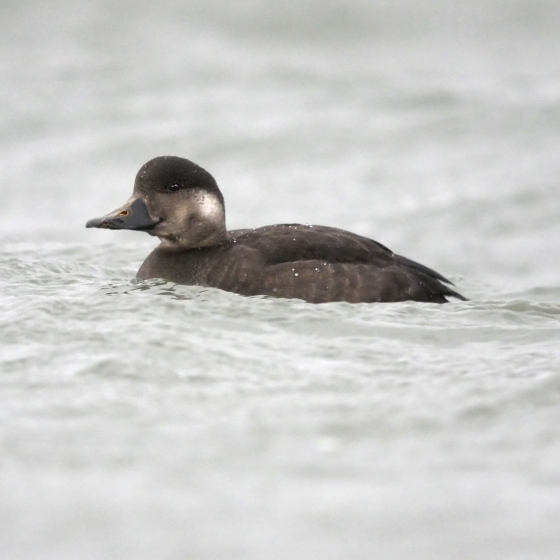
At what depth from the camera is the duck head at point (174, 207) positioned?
6.12 m

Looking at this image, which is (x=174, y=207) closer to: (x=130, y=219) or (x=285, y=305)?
(x=130, y=219)

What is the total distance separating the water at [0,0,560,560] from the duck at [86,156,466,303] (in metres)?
0.17

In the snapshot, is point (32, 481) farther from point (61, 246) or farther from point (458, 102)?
point (458, 102)

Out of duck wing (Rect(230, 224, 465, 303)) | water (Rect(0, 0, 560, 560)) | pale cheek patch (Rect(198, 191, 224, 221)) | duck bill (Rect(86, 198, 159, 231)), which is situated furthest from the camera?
pale cheek patch (Rect(198, 191, 224, 221))

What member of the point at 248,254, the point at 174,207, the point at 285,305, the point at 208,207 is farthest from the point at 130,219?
the point at 285,305

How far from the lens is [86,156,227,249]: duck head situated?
6.12 metres

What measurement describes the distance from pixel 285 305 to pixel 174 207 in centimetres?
106

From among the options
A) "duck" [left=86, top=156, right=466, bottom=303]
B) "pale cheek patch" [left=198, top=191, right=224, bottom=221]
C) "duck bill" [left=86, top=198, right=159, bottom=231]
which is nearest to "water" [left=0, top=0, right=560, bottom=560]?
"duck" [left=86, top=156, right=466, bottom=303]

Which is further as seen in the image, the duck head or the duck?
the duck head

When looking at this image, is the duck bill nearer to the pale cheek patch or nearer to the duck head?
the duck head

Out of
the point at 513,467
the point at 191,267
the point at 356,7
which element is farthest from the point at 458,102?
the point at 513,467

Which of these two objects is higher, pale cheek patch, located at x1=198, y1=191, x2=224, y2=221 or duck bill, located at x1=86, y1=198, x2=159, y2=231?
pale cheek patch, located at x1=198, y1=191, x2=224, y2=221

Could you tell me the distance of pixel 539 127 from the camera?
10.1 m

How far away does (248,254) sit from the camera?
5863mm
